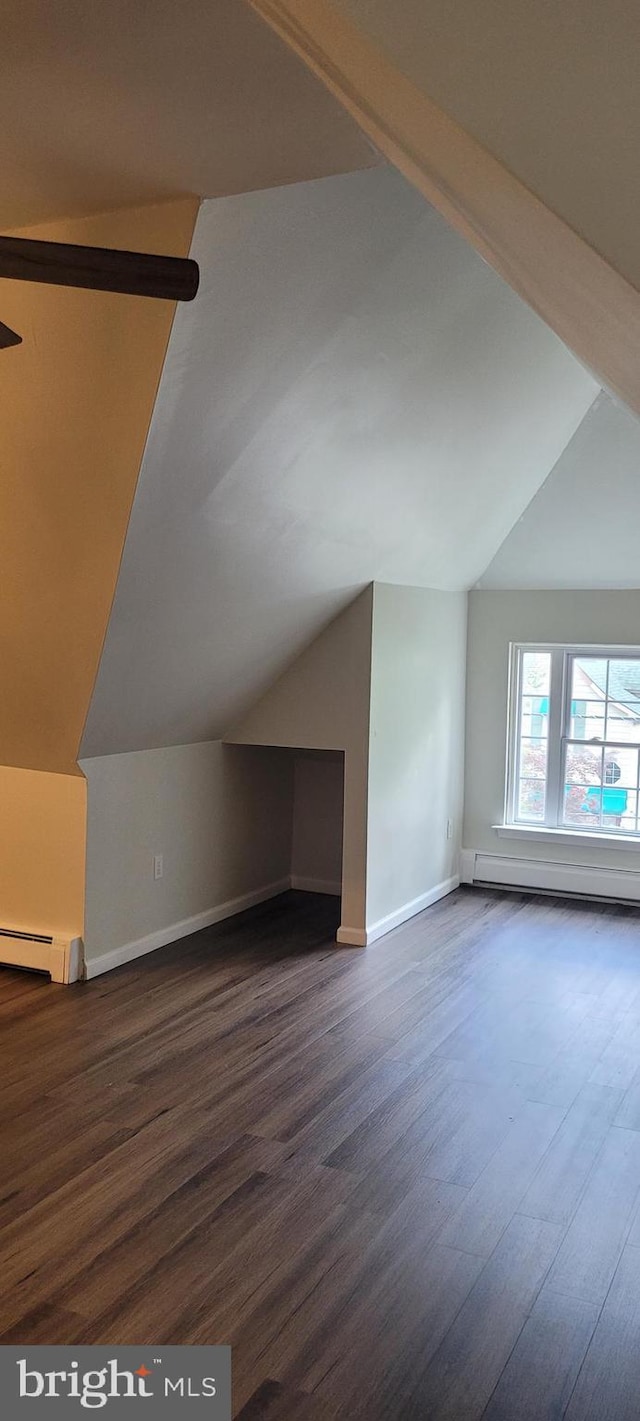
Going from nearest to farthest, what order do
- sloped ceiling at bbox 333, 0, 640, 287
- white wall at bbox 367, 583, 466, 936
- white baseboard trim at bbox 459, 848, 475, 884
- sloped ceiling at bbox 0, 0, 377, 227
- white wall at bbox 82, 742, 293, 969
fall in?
1. sloped ceiling at bbox 333, 0, 640, 287
2. sloped ceiling at bbox 0, 0, 377, 227
3. white wall at bbox 82, 742, 293, 969
4. white wall at bbox 367, 583, 466, 936
5. white baseboard trim at bbox 459, 848, 475, 884

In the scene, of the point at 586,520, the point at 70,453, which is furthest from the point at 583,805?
the point at 70,453

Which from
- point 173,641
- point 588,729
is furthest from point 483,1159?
point 588,729

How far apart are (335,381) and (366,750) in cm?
222

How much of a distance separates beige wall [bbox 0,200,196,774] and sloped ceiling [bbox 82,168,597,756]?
68 millimetres

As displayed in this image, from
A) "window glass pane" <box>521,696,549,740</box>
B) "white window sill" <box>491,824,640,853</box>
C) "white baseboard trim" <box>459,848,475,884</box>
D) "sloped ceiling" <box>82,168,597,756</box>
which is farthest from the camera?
"white baseboard trim" <box>459,848,475,884</box>

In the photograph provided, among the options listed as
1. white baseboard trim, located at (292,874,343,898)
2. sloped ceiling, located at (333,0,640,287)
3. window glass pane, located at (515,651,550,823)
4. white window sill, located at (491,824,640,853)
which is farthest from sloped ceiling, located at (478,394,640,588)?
sloped ceiling, located at (333,0,640,287)

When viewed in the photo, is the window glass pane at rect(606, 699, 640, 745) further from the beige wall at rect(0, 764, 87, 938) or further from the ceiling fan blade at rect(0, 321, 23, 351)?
the ceiling fan blade at rect(0, 321, 23, 351)

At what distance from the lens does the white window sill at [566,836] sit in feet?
20.9

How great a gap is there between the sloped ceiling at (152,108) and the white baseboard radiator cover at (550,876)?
480 cm

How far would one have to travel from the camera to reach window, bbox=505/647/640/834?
21.2 feet

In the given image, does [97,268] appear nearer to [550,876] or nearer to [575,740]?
[575,740]

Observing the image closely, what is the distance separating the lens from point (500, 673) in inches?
263

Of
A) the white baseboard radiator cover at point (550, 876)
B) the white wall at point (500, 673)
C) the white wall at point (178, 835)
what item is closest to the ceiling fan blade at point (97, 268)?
the white wall at point (178, 835)

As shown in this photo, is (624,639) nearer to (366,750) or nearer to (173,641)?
(366,750)
